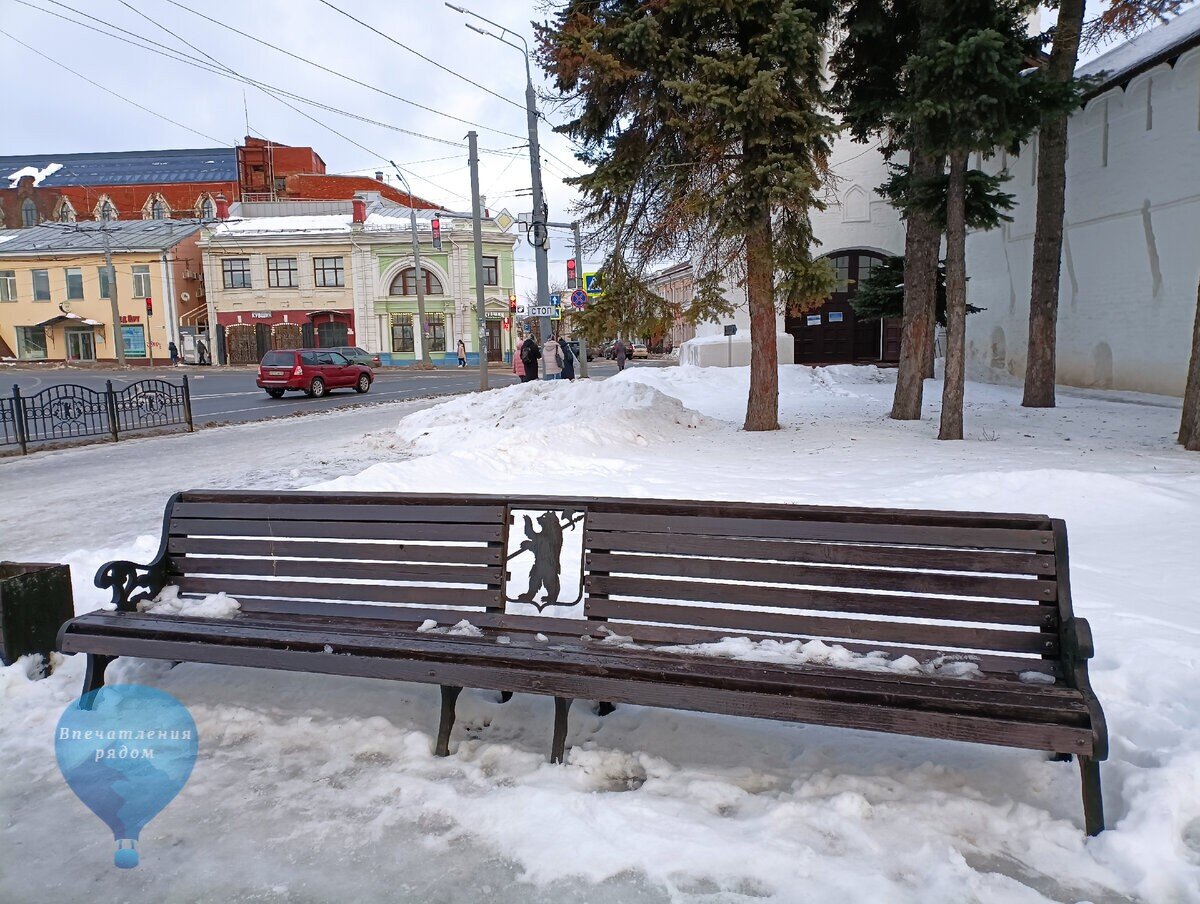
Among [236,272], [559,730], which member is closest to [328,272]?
[236,272]

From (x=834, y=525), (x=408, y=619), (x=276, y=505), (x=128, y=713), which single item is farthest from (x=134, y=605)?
(x=834, y=525)

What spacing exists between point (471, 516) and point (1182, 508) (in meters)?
5.98

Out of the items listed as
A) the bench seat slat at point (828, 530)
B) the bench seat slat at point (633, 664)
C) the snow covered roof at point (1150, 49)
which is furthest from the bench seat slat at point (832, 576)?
the snow covered roof at point (1150, 49)

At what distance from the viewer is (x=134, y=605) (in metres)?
4.36

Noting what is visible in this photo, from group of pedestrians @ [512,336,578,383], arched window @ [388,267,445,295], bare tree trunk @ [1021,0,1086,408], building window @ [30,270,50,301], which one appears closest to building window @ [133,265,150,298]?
building window @ [30,270,50,301]

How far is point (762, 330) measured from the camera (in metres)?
13.3

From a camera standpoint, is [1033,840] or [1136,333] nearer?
[1033,840]

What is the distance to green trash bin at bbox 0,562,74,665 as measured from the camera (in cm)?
428

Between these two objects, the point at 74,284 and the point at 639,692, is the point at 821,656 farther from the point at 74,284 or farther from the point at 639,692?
the point at 74,284

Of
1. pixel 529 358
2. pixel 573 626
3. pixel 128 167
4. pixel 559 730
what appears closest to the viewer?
pixel 559 730

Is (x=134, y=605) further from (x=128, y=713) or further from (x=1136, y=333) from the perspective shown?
(x=1136, y=333)

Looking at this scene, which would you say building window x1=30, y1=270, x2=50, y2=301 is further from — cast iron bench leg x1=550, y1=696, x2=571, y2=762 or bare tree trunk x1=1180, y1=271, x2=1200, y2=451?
cast iron bench leg x1=550, y1=696, x2=571, y2=762

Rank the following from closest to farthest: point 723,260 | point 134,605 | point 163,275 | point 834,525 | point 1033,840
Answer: point 1033,840 → point 834,525 → point 134,605 → point 723,260 → point 163,275

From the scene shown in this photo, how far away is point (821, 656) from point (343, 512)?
239 cm
